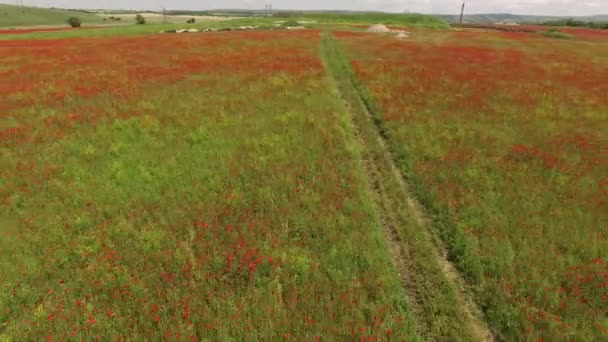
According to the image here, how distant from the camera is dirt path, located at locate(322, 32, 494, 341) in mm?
5746

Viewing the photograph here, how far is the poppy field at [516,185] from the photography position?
605 cm

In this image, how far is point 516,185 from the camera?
9844 mm

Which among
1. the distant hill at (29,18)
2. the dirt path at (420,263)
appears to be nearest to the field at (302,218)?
the dirt path at (420,263)

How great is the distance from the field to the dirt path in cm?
4

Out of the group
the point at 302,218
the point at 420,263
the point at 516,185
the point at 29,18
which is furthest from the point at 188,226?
the point at 29,18

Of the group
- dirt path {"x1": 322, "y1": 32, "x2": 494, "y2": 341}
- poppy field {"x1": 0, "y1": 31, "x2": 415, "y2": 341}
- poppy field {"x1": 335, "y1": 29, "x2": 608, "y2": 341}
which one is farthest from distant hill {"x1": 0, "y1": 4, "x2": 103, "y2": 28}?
dirt path {"x1": 322, "y1": 32, "x2": 494, "y2": 341}

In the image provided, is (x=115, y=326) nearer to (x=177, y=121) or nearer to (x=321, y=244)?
(x=321, y=244)

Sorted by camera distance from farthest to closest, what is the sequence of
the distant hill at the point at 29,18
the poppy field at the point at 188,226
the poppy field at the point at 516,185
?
the distant hill at the point at 29,18
the poppy field at the point at 516,185
the poppy field at the point at 188,226

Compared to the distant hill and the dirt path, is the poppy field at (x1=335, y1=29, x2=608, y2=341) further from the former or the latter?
the distant hill

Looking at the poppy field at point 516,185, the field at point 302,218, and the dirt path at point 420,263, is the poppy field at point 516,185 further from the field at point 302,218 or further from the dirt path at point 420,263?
the dirt path at point 420,263

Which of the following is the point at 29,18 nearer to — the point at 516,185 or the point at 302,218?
the point at 302,218

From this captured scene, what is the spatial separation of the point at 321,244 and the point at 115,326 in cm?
454

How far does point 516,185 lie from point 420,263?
209 inches

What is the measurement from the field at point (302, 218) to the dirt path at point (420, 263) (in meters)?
0.04
